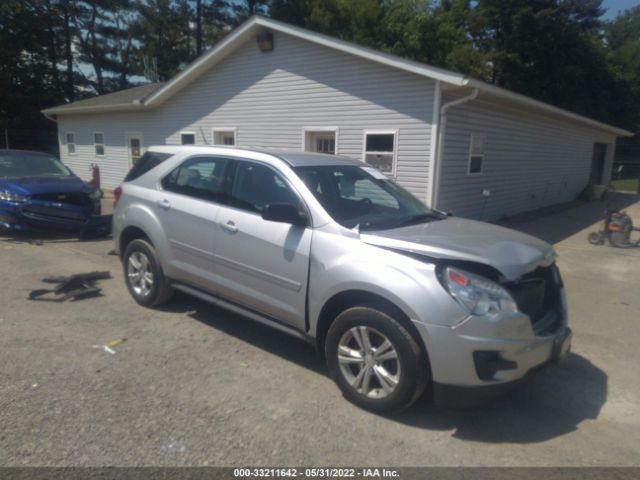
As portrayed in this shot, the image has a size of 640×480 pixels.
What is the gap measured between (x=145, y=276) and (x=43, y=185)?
483 cm

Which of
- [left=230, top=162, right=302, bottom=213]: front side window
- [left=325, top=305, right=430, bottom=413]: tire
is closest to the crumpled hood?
[left=325, top=305, right=430, bottom=413]: tire

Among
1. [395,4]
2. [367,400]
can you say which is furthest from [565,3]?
[367,400]

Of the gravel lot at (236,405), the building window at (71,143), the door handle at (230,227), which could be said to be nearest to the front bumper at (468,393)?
the gravel lot at (236,405)

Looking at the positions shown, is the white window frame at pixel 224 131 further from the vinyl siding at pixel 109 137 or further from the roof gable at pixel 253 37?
the vinyl siding at pixel 109 137

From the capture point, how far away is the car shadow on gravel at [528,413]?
125 inches

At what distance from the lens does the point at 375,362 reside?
127 inches

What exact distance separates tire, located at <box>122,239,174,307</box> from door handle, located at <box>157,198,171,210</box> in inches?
18.8

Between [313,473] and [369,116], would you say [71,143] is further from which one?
[313,473]

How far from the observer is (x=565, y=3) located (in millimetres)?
31922

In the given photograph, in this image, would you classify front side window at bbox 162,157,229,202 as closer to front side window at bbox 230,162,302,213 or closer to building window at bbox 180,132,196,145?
front side window at bbox 230,162,302,213

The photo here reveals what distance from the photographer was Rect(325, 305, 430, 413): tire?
3053mm

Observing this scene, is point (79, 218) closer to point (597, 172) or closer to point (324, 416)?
point (324, 416)

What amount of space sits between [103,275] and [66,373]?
2.81 m

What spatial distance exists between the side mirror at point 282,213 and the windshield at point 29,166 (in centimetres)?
778
